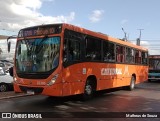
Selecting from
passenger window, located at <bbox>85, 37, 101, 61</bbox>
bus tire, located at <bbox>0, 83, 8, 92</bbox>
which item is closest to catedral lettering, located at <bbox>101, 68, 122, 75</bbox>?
passenger window, located at <bbox>85, 37, 101, 61</bbox>

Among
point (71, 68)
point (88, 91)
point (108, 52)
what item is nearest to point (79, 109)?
point (71, 68)

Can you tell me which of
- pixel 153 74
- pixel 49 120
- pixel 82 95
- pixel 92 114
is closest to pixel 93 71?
pixel 82 95

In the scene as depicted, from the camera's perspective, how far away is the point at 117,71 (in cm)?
1714

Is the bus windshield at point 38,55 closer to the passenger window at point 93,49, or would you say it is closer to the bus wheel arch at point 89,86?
the passenger window at point 93,49

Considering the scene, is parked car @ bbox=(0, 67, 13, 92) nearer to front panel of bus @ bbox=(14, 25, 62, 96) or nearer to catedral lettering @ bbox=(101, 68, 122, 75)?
front panel of bus @ bbox=(14, 25, 62, 96)

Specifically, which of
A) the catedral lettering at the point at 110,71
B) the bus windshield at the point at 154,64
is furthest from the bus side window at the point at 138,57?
the bus windshield at the point at 154,64

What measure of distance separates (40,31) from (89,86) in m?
3.45

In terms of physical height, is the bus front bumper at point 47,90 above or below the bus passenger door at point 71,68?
below

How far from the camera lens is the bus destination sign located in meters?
11.9

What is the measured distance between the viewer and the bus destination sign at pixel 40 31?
11.9 metres

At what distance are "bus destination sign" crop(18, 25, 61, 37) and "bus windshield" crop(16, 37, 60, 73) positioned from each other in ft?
0.78

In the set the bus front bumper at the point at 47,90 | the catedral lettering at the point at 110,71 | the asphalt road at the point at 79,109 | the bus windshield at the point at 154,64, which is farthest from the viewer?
the bus windshield at the point at 154,64

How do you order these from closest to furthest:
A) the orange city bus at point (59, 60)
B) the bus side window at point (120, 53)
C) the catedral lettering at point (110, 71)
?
1. the orange city bus at point (59, 60)
2. the catedral lettering at point (110, 71)
3. the bus side window at point (120, 53)

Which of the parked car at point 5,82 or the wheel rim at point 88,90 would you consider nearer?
the wheel rim at point 88,90
